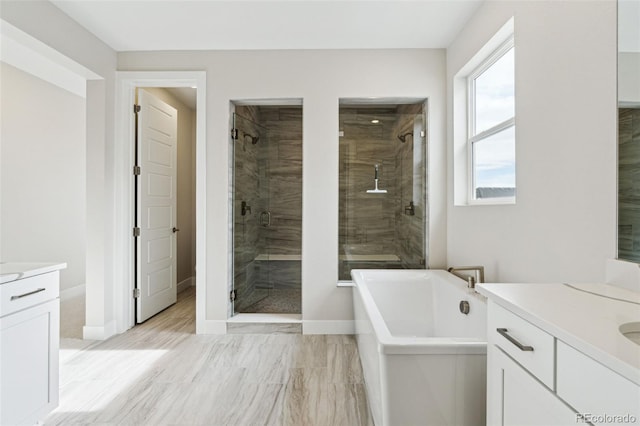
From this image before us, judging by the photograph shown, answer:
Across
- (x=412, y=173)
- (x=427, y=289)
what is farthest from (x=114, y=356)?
(x=412, y=173)

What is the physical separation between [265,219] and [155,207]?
3.78ft

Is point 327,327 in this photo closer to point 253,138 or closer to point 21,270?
point 253,138

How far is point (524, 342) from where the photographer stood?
36.0 inches

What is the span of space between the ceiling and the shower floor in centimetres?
244

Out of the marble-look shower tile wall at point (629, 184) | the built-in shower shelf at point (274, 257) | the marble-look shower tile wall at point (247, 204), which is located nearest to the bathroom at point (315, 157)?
the marble-look shower tile wall at point (247, 204)

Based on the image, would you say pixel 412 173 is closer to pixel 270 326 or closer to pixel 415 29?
pixel 415 29

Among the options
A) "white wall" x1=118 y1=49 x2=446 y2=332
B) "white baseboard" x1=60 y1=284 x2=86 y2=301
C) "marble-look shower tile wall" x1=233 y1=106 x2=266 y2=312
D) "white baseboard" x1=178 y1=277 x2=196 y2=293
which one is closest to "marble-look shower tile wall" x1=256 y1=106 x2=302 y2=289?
"marble-look shower tile wall" x1=233 y1=106 x2=266 y2=312

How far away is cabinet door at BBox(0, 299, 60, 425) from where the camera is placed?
147 cm

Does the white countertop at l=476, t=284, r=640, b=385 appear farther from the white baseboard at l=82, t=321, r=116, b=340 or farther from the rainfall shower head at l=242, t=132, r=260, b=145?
the white baseboard at l=82, t=321, r=116, b=340

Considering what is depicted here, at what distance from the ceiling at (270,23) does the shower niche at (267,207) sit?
2.06ft

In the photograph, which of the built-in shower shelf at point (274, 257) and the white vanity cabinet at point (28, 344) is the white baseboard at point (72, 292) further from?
the white vanity cabinet at point (28, 344)

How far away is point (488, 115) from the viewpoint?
7.97ft

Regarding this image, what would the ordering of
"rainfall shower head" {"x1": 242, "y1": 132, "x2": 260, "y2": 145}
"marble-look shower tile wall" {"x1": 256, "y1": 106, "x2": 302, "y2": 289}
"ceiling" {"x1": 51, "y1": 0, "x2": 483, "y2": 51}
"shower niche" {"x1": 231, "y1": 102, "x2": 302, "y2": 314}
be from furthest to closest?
"marble-look shower tile wall" {"x1": 256, "y1": 106, "x2": 302, "y2": 289} → "rainfall shower head" {"x1": 242, "y1": 132, "x2": 260, "y2": 145} → "shower niche" {"x1": 231, "y1": 102, "x2": 302, "y2": 314} → "ceiling" {"x1": 51, "y1": 0, "x2": 483, "y2": 51}

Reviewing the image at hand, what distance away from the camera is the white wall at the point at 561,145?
1.28 m
